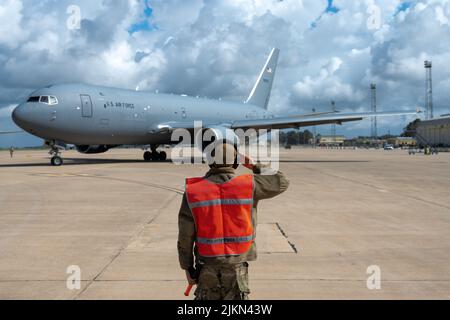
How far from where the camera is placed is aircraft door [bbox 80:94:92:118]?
25509mm

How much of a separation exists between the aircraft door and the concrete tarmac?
12.4 m

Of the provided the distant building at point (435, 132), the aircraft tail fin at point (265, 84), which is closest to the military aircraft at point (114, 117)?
the aircraft tail fin at point (265, 84)

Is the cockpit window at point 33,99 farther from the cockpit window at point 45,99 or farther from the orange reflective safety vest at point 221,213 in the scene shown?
the orange reflective safety vest at point 221,213

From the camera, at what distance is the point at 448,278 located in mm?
5426

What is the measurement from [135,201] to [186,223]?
8995mm

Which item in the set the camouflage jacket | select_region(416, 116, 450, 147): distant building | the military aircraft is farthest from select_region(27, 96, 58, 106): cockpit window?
select_region(416, 116, 450, 147): distant building

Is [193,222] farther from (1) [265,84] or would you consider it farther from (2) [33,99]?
(1) [265,84]

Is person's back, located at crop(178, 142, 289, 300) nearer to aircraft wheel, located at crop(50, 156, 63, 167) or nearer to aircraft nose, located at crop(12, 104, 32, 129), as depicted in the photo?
aircraft nose, located at crop(12, 104, 32, 129)

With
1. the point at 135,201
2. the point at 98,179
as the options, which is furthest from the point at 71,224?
the point at 98,179

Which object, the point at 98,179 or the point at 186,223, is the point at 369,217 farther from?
the point at 98,179

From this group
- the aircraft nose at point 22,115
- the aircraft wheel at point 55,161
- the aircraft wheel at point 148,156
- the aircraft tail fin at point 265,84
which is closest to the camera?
the aircraft nose at point 22,115

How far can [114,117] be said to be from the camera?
1073 inches

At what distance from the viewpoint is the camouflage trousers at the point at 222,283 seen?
10.9 ft
